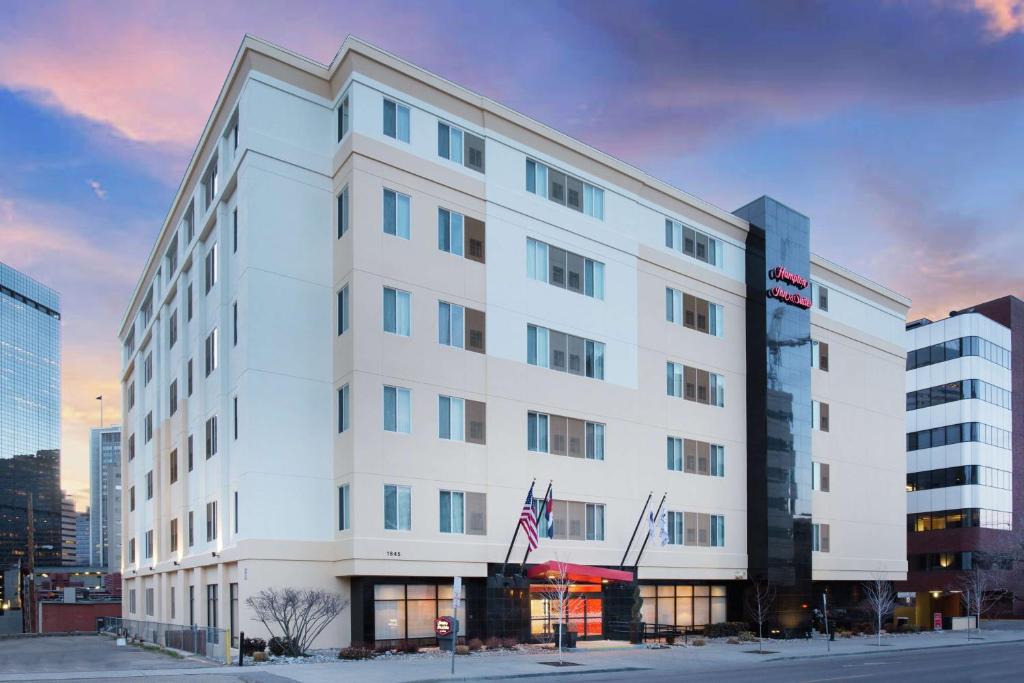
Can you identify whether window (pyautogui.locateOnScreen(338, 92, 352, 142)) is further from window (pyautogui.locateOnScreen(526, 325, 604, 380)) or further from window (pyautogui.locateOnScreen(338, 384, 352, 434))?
window (pyautogui.locateOnScreen(526, 325, 604, 380))

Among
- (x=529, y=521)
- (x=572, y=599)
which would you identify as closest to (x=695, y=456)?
(x=572, y=599)

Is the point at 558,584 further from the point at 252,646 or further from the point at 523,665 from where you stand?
the point at 252,646

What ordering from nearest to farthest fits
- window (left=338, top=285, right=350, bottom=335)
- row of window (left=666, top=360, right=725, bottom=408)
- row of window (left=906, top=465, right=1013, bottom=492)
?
window (left=338, top=285, right=350, bottom=335)
row of window (left=666, top=360, right=725, bottom=408)
row of window (left=906, top=465, right=1013, bottom=492)

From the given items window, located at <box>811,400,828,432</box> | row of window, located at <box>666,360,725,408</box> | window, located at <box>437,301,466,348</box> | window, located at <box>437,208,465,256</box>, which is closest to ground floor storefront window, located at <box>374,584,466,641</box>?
window, located at <box>437,301,466,348</box>

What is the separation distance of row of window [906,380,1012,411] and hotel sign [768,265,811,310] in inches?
1393

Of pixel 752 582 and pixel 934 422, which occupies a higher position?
pixel 934 422

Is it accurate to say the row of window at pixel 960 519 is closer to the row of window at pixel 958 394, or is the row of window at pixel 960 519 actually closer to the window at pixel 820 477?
the row of window at pixel 958 394

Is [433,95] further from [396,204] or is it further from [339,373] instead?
[339,373]

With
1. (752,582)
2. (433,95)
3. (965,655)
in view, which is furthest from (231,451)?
(965,655)

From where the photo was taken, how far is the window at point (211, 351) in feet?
149

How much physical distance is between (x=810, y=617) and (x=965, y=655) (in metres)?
12.7

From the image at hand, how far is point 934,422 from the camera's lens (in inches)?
3455

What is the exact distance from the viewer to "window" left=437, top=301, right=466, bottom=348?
1670 inches

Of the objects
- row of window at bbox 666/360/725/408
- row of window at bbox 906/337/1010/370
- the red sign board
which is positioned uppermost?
row of window at bbox 906/337/1010/370
